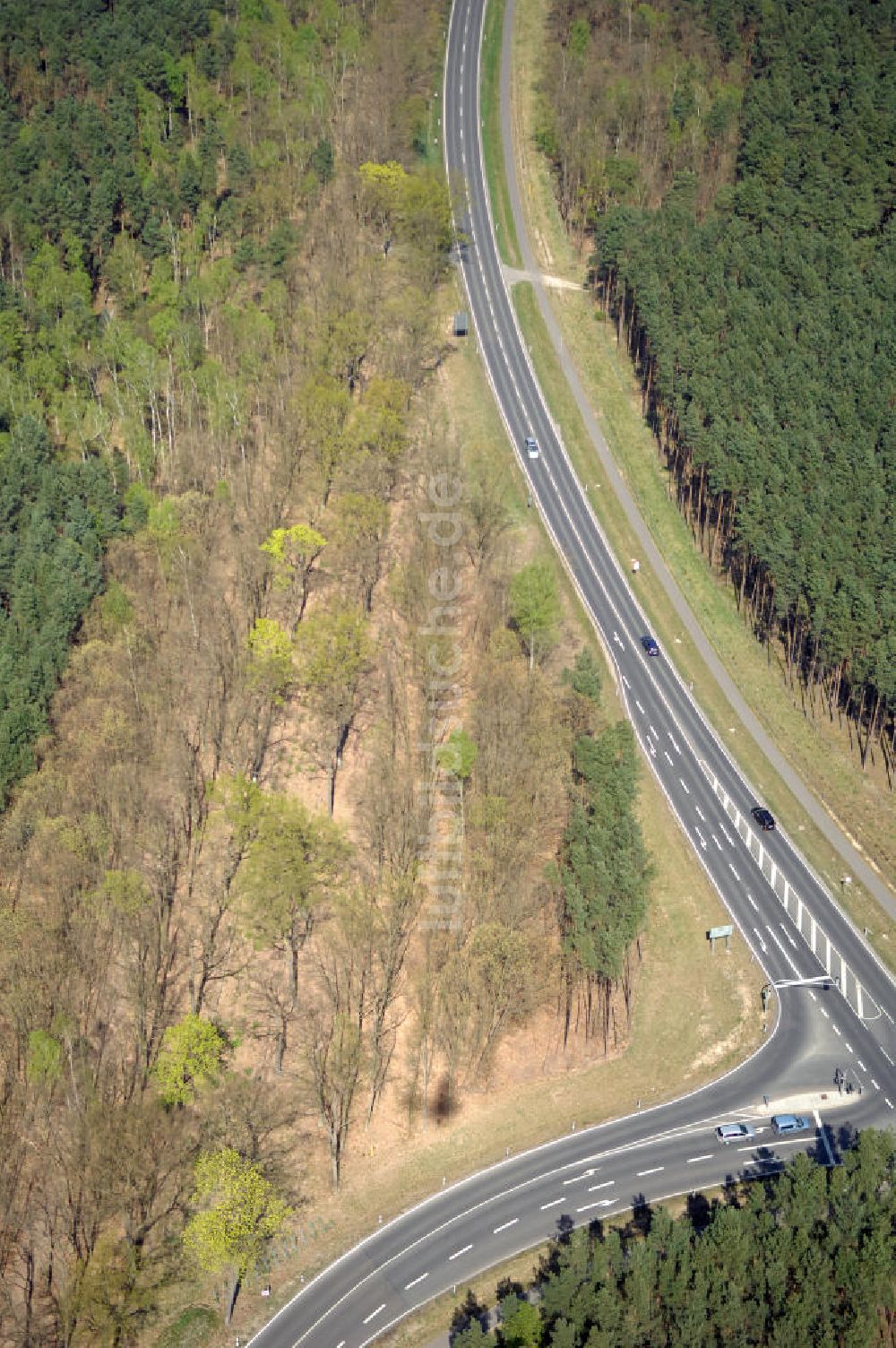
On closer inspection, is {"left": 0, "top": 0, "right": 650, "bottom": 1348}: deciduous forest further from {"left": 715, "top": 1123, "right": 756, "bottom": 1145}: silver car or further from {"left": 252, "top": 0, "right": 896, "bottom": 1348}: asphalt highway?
{"left": 715, "top": 1123, "right": 756, "bottom": 1145}: silver car

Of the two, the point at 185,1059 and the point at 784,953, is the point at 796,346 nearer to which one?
the point at 784,953

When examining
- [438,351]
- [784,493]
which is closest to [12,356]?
[438,351]

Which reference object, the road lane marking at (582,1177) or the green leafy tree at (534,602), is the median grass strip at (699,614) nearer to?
the green leafy tree at (534,602)

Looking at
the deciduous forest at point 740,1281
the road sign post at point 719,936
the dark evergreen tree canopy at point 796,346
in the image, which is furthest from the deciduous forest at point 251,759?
the dark evergreen tree canopy at point 796,346

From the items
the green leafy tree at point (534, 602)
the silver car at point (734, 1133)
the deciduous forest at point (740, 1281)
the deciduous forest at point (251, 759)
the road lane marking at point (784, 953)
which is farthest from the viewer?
the green leafy tree at point (534, 602)

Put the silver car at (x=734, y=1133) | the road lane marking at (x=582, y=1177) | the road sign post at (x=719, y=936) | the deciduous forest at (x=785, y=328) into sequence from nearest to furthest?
the road lane marking at (x=582, y=1177)
the silver car at (x=734, y=1133)
the road sign post at (x=719, y=936)
the deciduous forest at (x=785, y=328)

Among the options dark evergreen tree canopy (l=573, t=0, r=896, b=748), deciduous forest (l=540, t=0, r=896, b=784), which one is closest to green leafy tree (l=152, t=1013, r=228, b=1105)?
deciduous forest (l=540, t=0, r=896, b=784)

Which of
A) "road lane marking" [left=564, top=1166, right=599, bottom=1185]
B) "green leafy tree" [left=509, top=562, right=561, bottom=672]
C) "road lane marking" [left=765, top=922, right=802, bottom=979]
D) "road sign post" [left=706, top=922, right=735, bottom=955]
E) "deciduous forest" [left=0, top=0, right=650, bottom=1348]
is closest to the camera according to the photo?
"road lane marking" [left=564, top=1166, right=599, bottom=1185]
